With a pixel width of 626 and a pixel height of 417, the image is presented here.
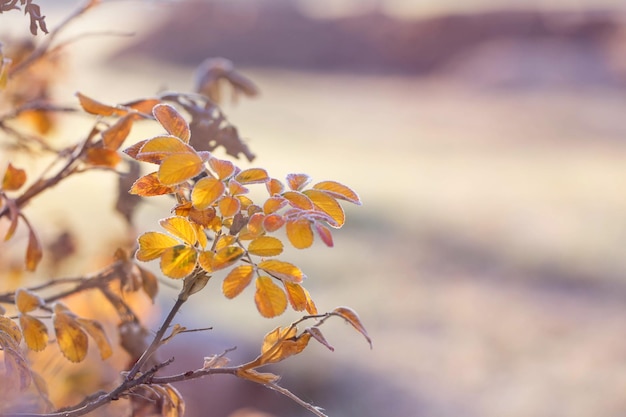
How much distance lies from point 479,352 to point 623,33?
1232 cm

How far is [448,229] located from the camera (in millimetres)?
4648

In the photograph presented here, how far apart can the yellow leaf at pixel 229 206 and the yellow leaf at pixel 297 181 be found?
0.19ft

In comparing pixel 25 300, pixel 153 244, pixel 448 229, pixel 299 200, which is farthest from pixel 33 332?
pixel 448 229

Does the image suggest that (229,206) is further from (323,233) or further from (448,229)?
(448,229)

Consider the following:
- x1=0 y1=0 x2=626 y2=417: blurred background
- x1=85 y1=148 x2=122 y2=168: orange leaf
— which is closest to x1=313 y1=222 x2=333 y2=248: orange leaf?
x1=85 y1=148 x2=122 y2=168: orange leaf

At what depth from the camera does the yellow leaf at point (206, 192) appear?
59 cm

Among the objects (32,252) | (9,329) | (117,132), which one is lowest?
(9,329)

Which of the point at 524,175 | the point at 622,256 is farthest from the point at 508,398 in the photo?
the point at 524,175

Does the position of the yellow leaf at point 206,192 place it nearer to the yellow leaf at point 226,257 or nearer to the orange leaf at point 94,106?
the yellow leaf at point 226,257

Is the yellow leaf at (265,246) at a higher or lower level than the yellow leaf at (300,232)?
lower

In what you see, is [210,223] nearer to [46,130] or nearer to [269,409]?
A: [46,130]

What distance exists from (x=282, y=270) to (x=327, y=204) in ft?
0.21

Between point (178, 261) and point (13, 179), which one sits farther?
point (13, 179)

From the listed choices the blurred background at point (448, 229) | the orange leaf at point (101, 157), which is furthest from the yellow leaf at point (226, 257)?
the blurred background at point (448, 229)
